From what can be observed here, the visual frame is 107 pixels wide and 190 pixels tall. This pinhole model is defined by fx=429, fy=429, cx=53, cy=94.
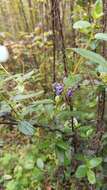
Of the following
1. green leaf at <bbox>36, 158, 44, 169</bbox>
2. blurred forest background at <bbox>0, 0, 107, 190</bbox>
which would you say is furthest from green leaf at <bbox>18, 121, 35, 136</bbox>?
green leaf at <bbox>36, 158, 44, 169</bbox>

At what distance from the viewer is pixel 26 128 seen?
4.18 feet

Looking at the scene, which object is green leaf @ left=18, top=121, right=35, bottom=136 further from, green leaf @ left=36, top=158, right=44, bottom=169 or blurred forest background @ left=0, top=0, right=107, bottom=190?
green leaf @ left=36, top=158, right=44, bottom=169

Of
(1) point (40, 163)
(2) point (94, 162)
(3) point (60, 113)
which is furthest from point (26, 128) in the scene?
(1) point (40, 163)

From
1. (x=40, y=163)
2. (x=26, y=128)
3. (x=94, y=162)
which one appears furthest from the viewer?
(x=40, y=163)

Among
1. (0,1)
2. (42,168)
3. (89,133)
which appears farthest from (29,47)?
(89,133)

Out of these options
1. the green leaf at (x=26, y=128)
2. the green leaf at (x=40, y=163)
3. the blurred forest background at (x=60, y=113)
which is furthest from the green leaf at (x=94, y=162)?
the green leaf at (x=40, y=163)

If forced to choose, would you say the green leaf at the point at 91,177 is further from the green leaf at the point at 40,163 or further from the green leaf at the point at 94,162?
the green leaf at the point at 40,163

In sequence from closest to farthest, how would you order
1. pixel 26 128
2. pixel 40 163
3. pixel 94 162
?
pixel 26 128, pixel 94 162, pixel 40 163

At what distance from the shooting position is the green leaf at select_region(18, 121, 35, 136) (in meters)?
1.26

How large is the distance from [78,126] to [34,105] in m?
0.26

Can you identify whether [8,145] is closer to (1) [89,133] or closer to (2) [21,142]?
(2) [21,142]

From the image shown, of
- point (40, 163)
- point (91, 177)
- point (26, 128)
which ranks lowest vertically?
point (40, 163)

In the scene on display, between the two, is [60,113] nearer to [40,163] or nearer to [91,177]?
[91,177]

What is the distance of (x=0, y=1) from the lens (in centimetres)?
336
